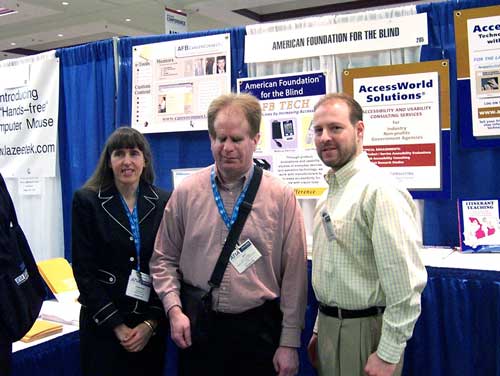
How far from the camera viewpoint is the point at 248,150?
1595 mm

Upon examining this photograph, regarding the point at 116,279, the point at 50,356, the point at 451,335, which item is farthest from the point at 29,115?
the point at 451,335

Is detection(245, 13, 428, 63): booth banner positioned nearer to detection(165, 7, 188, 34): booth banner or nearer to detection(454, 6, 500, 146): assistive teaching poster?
detection(454, 6, 500, 146): assistive teaching poster

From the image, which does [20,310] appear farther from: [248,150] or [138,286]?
[248,150]

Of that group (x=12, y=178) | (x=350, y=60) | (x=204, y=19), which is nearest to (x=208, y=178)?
(x=350, y=60)

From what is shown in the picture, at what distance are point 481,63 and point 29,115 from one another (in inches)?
120

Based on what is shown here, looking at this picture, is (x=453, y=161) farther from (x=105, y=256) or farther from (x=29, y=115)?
(x=29, y=115)

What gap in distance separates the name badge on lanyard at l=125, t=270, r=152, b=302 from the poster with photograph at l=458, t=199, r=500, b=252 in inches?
57.4

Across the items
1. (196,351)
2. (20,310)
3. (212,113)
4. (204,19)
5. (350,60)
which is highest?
(204,19)

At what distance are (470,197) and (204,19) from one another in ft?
24.4

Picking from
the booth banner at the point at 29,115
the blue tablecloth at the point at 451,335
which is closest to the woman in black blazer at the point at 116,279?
the blue tablecloth at the point at 451,335

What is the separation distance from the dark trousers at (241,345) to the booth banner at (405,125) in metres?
1.12

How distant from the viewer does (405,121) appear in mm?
2379

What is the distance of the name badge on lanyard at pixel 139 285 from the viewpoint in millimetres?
1853

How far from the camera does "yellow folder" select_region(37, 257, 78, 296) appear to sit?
288cm
